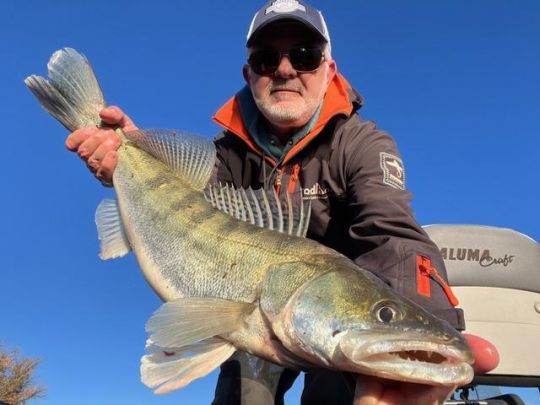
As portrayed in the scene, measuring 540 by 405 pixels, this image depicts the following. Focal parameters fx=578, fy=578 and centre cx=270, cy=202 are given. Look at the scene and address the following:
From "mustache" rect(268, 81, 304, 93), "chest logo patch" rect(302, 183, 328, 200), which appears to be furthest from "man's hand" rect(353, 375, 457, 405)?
"mustache" rect(268, 81, 304, 93)

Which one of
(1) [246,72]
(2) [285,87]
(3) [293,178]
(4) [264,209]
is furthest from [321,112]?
(4) [264,209]

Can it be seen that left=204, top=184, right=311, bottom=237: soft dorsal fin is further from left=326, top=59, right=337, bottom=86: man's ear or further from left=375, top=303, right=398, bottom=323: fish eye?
left=326, top=59, right=337, bottom=86: man's ear

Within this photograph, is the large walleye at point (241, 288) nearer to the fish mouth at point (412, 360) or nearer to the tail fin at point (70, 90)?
the fish mouth at point (412, 360)

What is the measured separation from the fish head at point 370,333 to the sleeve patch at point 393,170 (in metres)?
1.04

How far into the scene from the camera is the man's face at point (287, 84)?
463 cm

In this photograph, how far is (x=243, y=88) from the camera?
5.26 meters

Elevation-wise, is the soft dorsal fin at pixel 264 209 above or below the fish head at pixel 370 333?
above

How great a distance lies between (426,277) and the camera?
10.4 ft

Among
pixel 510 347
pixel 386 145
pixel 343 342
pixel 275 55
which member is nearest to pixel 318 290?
pixel 343 342

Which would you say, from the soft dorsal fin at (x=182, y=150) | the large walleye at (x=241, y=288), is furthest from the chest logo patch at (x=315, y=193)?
the soft dorsal fin at (x=182, y=150)

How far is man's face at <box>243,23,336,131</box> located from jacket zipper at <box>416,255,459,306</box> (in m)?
1.82

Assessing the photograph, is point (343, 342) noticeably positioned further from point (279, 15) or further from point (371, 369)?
point (279, 15)

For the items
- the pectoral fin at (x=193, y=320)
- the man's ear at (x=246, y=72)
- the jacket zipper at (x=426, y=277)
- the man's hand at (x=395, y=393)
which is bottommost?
the man's hand at (x=395, y=393)

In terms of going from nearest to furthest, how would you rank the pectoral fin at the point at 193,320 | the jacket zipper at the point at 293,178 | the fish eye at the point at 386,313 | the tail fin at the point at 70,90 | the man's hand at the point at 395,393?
the man's hand at the point at 395,393 → the fish eye at the point at 386,313 → the pectoral fin at the point at 193,320 → the jacket zipper at the point at 293,178 → the tail fin at the point at 70,90
